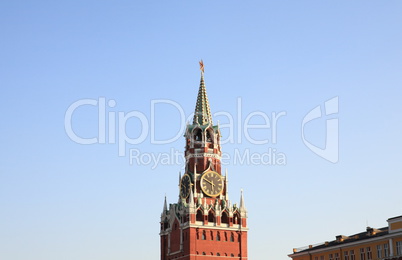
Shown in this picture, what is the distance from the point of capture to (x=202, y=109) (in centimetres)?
16138

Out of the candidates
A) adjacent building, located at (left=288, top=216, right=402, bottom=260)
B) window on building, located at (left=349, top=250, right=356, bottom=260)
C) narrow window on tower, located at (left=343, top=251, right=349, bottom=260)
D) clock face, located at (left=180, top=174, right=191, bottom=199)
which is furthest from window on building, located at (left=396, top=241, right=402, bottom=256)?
clock face, located at (left=180, top=174, right=191, bottom=199)

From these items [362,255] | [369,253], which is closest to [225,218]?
[362,255]

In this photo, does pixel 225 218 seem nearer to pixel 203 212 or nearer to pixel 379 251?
pixel 203 212

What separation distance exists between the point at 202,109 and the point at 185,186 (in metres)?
20.8

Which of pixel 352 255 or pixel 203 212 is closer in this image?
pixel 352 255

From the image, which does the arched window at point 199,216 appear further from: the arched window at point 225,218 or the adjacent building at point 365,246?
the adjacent building at point 365,246

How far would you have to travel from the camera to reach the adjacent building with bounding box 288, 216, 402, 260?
9756cm

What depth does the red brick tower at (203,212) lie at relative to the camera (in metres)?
146

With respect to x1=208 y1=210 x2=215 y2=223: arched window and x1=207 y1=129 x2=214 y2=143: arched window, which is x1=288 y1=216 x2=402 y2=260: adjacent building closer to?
x1=208 y1=210 x2=215 y2=223: arched window

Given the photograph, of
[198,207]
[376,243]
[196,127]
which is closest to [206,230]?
[198,207]

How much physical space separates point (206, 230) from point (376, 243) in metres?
52.8

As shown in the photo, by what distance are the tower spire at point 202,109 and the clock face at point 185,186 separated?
14586 millimetres

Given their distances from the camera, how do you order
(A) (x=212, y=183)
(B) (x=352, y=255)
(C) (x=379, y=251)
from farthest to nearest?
(A) (x=212, y=183) → (B) (x=352, y=255) → (C) (x=379, y=251)

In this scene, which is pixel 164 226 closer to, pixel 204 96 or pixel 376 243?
pixel 204 96
